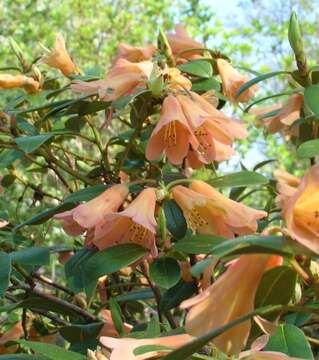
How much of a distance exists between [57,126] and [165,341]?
0.73 meters

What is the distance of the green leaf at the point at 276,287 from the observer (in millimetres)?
625

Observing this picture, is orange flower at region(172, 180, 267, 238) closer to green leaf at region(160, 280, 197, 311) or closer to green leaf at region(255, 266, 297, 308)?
→ green leaf at region(160, 280, 197, 311)

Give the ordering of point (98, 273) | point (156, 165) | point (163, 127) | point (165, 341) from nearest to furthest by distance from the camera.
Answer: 1. point (165, 341)
2. point (98, 273)
3. point (163, 127)
4. point (156, 165)

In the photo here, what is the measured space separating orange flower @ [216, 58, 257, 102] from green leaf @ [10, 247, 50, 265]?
0.40 m

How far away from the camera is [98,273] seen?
941 mm

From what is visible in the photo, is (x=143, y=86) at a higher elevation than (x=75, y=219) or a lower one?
higher

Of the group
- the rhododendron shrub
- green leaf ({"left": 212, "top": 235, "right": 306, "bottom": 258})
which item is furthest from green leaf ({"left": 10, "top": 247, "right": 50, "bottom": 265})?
green leaf ({"left": 212, "top": 235, "right": 306, "bottom": 258})

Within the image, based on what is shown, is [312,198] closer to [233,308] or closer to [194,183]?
[233,308]

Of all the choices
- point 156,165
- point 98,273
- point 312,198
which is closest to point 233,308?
point 312,198

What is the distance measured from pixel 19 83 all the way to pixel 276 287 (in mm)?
811

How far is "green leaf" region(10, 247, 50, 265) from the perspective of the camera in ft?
3.52

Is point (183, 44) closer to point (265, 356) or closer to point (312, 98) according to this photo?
point (312, 98)

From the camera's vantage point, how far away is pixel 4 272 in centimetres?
98

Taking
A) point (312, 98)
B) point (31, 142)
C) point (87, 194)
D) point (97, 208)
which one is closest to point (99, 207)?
point (97, 208)
